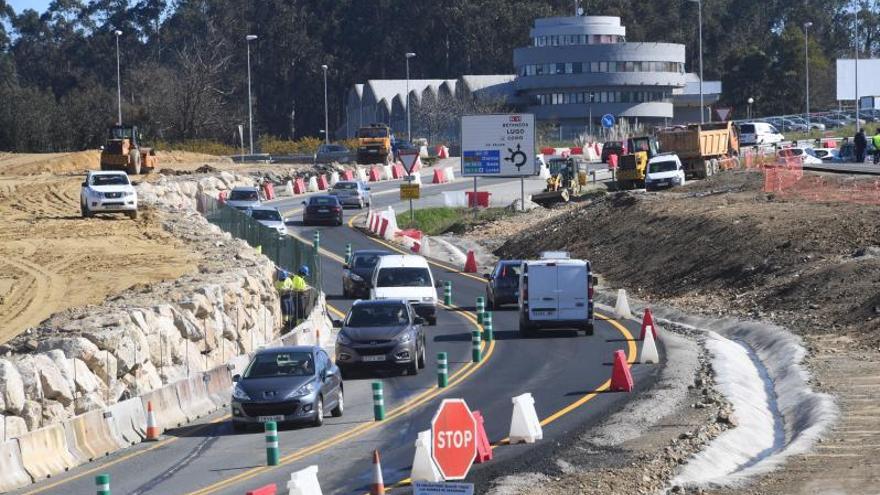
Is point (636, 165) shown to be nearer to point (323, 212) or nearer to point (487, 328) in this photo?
point (323, 212)

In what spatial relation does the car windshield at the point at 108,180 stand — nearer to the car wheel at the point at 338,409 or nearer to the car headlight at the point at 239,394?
the car wheel at the point at 338,409

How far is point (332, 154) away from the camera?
10006 centimetres

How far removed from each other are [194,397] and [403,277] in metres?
15.6

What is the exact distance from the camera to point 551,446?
22438 mm

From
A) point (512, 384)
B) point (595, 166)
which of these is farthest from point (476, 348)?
point (595, 166)

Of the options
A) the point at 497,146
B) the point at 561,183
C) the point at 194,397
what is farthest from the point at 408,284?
the point at 561,183

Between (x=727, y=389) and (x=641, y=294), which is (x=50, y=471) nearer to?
(x=727, y=389)

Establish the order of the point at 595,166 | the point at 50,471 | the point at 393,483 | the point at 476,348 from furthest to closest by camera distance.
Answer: the point at 595,166, the point at 476,348, the point at 50,471, the point at 393,483

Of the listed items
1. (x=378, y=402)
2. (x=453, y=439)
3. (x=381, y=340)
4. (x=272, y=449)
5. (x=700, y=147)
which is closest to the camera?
(x=453, y=439)

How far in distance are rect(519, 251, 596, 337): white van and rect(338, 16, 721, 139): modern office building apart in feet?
283

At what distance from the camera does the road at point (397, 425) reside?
20891 mm

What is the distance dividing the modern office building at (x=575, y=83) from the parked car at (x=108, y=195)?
71.9m

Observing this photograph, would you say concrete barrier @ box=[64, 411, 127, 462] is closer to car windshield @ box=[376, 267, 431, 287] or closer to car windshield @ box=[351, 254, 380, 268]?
car windshield @ box=[376, 267, 431, 287]

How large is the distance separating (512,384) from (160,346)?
6839 millimetres
